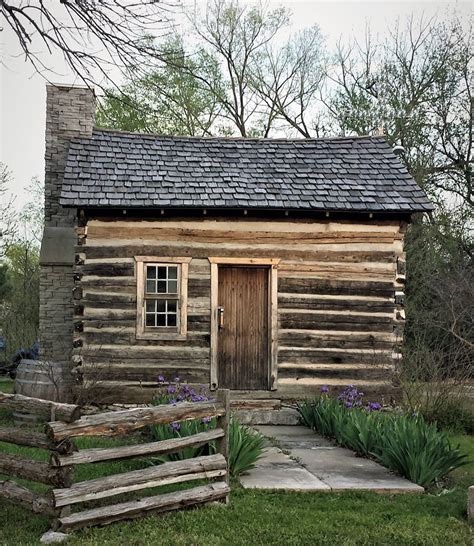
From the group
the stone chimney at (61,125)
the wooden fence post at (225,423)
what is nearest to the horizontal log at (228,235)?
the stone chimney at (61,125)

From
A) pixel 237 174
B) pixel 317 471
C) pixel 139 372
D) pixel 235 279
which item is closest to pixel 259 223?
pixel 235 279

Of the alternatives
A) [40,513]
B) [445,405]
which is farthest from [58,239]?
[40,513]

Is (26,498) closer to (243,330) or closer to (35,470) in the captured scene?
(35,470)

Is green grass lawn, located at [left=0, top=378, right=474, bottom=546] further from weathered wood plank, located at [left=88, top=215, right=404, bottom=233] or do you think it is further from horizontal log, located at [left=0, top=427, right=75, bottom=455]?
weathered wood plank, located at [left=88, top=215, right=404, bottom=233]

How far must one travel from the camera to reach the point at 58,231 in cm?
1466

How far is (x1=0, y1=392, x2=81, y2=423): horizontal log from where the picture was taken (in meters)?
5.93

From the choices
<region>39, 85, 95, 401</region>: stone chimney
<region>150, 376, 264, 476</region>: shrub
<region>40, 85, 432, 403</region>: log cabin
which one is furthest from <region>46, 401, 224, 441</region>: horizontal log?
<region>39, 85, 95, 401</region>: stone chimney

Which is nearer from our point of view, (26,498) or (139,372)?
(26,498)

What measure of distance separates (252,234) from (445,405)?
428cm

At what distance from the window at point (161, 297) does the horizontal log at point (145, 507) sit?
18.9ft

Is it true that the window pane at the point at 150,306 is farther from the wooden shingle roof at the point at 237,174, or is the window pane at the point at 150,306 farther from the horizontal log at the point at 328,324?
the horizontal log at the point at 328,324

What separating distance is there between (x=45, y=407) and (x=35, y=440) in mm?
309

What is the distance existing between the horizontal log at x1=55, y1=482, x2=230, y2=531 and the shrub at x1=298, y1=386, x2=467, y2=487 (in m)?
2.21

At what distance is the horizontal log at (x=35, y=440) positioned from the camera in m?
5.90
